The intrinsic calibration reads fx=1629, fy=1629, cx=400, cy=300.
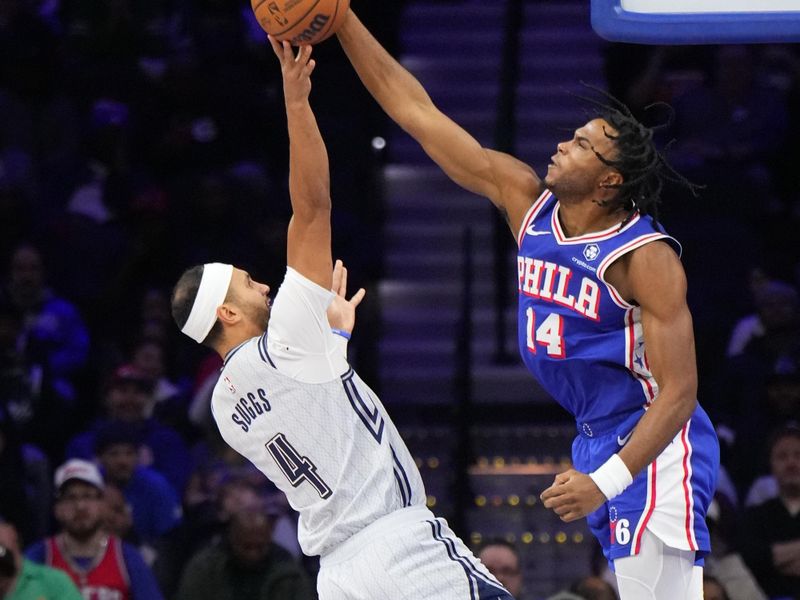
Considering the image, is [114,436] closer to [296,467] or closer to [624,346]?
[296,467]

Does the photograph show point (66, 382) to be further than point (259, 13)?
Yes

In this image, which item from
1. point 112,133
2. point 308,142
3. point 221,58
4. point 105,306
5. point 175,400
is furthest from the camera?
Result: point 221,58

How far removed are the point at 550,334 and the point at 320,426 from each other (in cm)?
78

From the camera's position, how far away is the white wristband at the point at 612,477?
4.72m

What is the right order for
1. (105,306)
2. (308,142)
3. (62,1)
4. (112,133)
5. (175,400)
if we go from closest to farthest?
(308,142), (175,400), (105,306), (112,133), (62,1)

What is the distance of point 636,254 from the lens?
4.86 metres

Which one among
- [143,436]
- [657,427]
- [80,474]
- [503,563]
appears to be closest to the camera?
[657,427]

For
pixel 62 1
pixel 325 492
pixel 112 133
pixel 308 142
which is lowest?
pixel 325 492

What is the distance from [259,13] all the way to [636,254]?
1340 mm

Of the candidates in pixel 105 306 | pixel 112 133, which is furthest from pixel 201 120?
pixel 105 306

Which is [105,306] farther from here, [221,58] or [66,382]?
[221,58]

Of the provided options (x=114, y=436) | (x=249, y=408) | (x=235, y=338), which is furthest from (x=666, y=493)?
(x=114, y=436)

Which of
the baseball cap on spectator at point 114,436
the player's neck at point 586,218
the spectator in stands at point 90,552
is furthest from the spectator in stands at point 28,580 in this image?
the player's neck at point 586,218

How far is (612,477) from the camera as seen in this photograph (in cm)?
473
